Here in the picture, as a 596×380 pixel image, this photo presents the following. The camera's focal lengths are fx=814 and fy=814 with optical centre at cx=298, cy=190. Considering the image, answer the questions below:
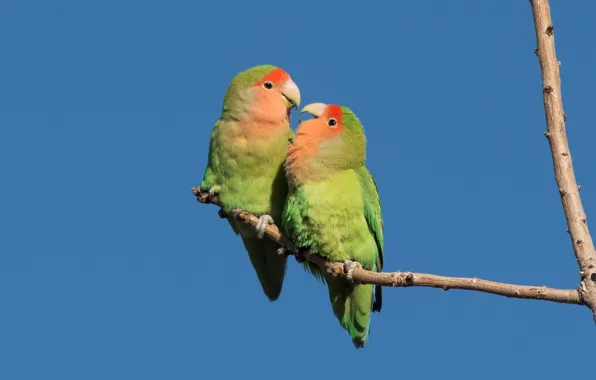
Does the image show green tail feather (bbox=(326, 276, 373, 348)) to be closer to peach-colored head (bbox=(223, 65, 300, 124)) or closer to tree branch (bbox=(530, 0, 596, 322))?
peach-colored head (bbox=(223, 65, 300, 124))

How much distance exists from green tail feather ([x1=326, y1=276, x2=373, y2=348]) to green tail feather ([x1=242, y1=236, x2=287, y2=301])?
0.80m

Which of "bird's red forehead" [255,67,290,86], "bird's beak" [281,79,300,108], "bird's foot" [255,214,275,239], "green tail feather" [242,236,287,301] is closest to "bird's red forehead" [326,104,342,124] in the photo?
"bird's beak" [281,79,300,108]

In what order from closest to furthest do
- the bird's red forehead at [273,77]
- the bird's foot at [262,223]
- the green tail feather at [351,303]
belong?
the bird's foot at [262,223], the green tail feather at [351,303], the bird's red forehead at [273,77]

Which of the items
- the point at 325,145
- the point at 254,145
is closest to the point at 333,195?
the point at 325,145

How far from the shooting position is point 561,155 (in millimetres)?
5117

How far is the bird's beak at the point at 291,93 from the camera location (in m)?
8.24

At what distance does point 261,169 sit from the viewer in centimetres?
796

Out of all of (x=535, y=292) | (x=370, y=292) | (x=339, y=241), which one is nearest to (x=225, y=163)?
(x=339, y=241)

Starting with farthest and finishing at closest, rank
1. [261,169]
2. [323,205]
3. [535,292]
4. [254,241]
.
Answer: [254,241]
[261,169]
[323,205]
[535,292]

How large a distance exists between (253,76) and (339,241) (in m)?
2.02

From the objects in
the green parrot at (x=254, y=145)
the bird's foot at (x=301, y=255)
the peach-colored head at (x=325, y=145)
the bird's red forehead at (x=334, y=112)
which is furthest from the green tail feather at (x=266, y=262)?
the bird's red forehead at (x=334, y=112)

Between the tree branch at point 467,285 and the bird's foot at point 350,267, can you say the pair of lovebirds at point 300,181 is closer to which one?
the bird's foot at point 350,267

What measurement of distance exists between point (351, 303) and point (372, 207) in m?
1.07

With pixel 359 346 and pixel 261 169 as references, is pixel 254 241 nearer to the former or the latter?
pixel 261 169
